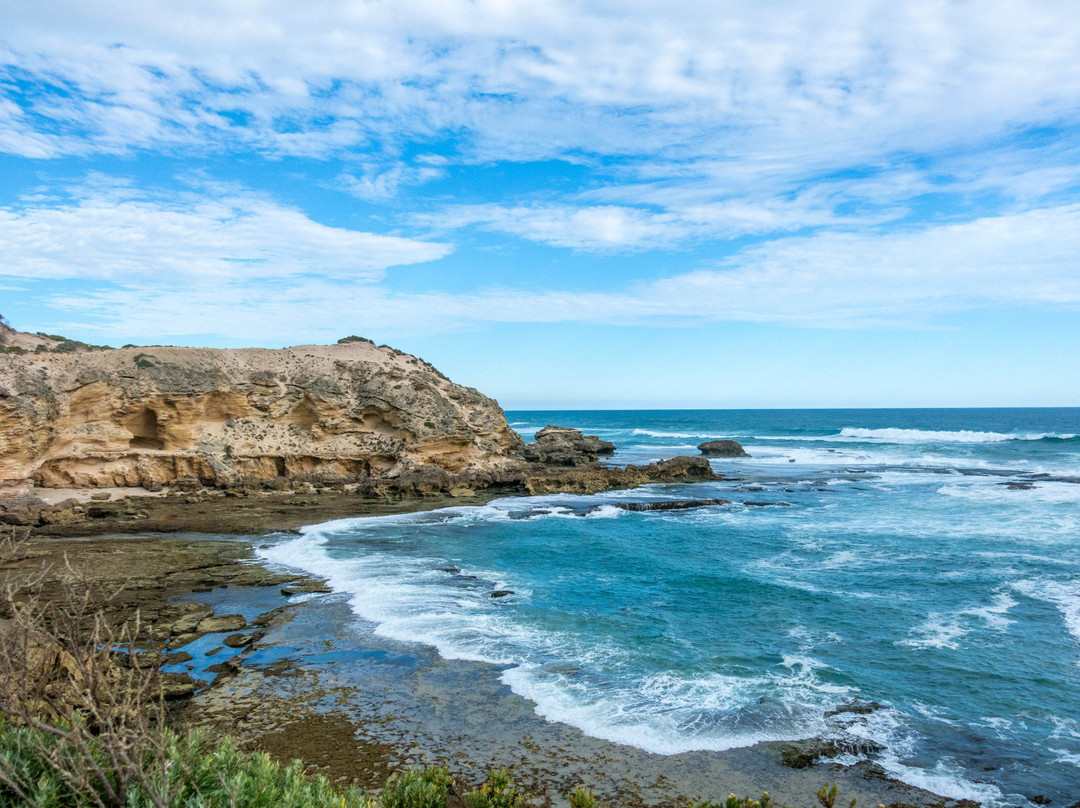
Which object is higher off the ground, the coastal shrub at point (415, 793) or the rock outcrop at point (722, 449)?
the rock outcrop at point (722, 449)

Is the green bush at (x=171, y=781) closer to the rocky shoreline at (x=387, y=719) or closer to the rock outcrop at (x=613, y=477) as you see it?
the rocky shoreline at (x=387, y=719)

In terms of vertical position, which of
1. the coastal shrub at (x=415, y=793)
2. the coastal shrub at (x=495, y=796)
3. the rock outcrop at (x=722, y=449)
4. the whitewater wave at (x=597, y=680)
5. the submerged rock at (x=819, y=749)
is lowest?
the submerged rock at (x=819, y=749)

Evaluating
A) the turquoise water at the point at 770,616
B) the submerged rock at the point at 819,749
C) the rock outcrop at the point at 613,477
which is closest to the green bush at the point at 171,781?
the turquoise water at the point at 770,616

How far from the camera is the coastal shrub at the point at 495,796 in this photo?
24.0 ft

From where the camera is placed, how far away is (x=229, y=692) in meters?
11.2

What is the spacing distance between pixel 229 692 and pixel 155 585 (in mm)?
7788

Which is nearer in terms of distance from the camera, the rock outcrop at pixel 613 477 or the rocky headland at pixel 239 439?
the rocky headland at pixel 239 439

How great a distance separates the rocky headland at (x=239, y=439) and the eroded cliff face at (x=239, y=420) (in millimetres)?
69

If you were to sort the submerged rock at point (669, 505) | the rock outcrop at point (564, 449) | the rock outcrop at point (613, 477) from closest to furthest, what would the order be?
the submerged rock at point (669, 505) < the rock outcrop at point (613, 477) < the rock outcrop at point (564, 449)

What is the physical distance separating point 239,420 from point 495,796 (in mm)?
33763

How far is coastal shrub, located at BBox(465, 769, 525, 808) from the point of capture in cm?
733

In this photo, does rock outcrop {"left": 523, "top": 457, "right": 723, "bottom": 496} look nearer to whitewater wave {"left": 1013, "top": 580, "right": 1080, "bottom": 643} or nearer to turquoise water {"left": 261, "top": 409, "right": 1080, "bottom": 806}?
turquoise water {"left": 261, "top": 409, "right": 1080, "bottom": 806}

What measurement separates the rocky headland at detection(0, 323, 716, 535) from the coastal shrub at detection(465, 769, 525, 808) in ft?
67.6

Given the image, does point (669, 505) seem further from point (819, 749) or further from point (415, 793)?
point (415, 793)
